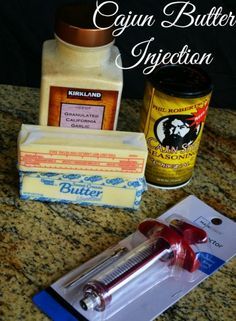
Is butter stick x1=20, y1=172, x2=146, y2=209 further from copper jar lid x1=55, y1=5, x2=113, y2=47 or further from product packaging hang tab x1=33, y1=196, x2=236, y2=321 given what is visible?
copper jar lid x1=55, y1=5, x2=113, y2=47

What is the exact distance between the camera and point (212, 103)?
1.21 metres

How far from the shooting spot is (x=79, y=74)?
887 millimetres

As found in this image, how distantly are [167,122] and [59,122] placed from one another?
0.50ft

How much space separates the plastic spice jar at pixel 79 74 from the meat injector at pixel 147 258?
0.18 metres

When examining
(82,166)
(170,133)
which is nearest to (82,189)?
(82,166)

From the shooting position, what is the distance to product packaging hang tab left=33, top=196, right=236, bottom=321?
0.77 meters

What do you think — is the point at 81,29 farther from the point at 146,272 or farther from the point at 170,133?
the point at 146,272

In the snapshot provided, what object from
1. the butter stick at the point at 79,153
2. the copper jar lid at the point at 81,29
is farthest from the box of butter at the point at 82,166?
the copper jar lid at the point at 81,29

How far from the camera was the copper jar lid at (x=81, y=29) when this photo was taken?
855 mm

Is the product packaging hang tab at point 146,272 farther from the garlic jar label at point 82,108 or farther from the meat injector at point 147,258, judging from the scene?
the garlic jar label at point 82,108

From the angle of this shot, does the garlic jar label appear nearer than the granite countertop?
No
